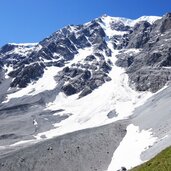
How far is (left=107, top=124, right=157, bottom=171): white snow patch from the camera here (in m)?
100

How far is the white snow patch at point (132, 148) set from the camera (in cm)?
10044

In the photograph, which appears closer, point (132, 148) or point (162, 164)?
point (162, 164)

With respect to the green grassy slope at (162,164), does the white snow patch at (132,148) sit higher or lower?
higher

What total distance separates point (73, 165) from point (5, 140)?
62.4 meters

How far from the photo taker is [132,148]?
113 m

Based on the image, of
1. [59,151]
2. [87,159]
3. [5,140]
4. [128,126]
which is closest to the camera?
[87,159]

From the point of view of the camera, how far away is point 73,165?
105 metres

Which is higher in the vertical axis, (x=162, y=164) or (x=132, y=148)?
(x=132, y=148)

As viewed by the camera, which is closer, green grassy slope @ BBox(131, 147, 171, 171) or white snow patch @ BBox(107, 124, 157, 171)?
green grassy slope @ BBox(131, 147, 171, 171)

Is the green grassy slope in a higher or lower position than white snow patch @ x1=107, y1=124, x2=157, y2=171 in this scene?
lower

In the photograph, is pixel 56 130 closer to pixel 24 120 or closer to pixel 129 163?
pixel 24 120

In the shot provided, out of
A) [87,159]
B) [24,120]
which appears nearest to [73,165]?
[87,159]

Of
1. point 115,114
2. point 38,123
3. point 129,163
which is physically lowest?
point 129,163

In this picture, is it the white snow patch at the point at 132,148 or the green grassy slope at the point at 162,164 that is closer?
the green grassy slope at the point at 162,164
